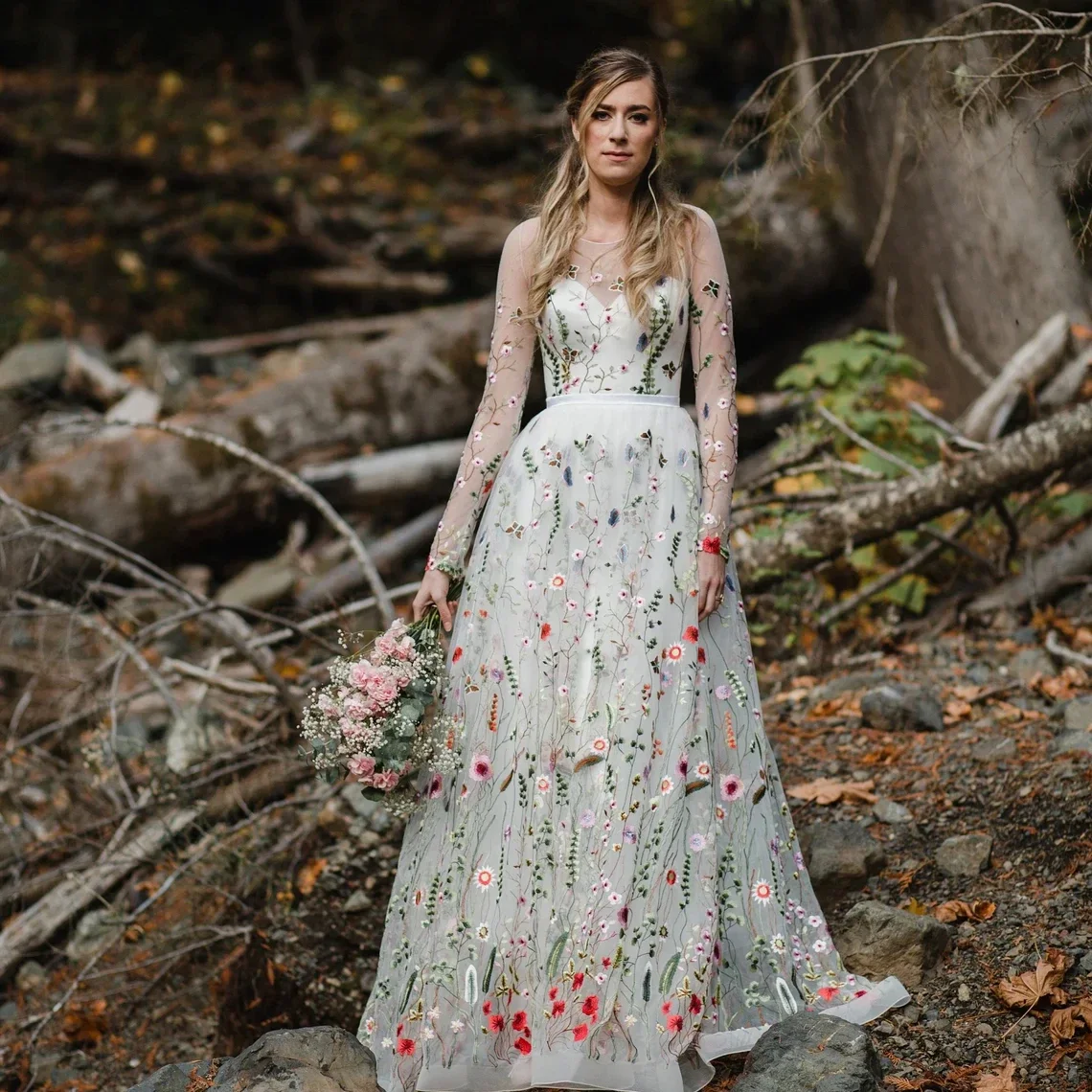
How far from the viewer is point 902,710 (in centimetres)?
433

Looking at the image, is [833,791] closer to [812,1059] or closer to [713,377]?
[812,1059]

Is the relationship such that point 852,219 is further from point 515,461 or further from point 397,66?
point 397,66

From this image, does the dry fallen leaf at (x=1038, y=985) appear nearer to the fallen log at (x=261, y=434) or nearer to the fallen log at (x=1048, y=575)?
the fallen log at (x=1048, y=575)

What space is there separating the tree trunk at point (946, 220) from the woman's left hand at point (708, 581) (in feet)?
11.2

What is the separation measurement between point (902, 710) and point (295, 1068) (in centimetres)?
253

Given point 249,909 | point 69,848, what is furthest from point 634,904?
point 69,848

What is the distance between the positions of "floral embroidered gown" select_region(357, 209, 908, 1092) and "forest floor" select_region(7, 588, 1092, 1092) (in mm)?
301

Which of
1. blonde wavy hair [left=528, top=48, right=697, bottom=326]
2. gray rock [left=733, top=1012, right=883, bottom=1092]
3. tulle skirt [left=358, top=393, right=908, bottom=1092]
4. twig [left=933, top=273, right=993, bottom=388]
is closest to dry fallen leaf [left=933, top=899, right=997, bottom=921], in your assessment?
tulle skirt [left=358, top=393, right=908, bottom=1092]

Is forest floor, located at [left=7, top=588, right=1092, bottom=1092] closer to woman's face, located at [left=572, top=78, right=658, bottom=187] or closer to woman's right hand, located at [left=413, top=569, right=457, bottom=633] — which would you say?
woman's right hand, located at [left=413, top=569, right=457, bottom=633]

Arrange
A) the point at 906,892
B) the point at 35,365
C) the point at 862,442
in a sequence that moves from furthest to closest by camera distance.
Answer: the point at 35,365 → the point at 862,442 → the point at 906,892

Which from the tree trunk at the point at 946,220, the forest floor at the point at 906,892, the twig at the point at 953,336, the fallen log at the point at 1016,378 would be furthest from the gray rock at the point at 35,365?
the fallen log at the point at 1016,378

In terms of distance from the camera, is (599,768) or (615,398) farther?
(615,398)

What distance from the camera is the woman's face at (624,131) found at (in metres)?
3.16

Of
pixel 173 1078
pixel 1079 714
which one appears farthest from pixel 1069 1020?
pixel 173 1078
